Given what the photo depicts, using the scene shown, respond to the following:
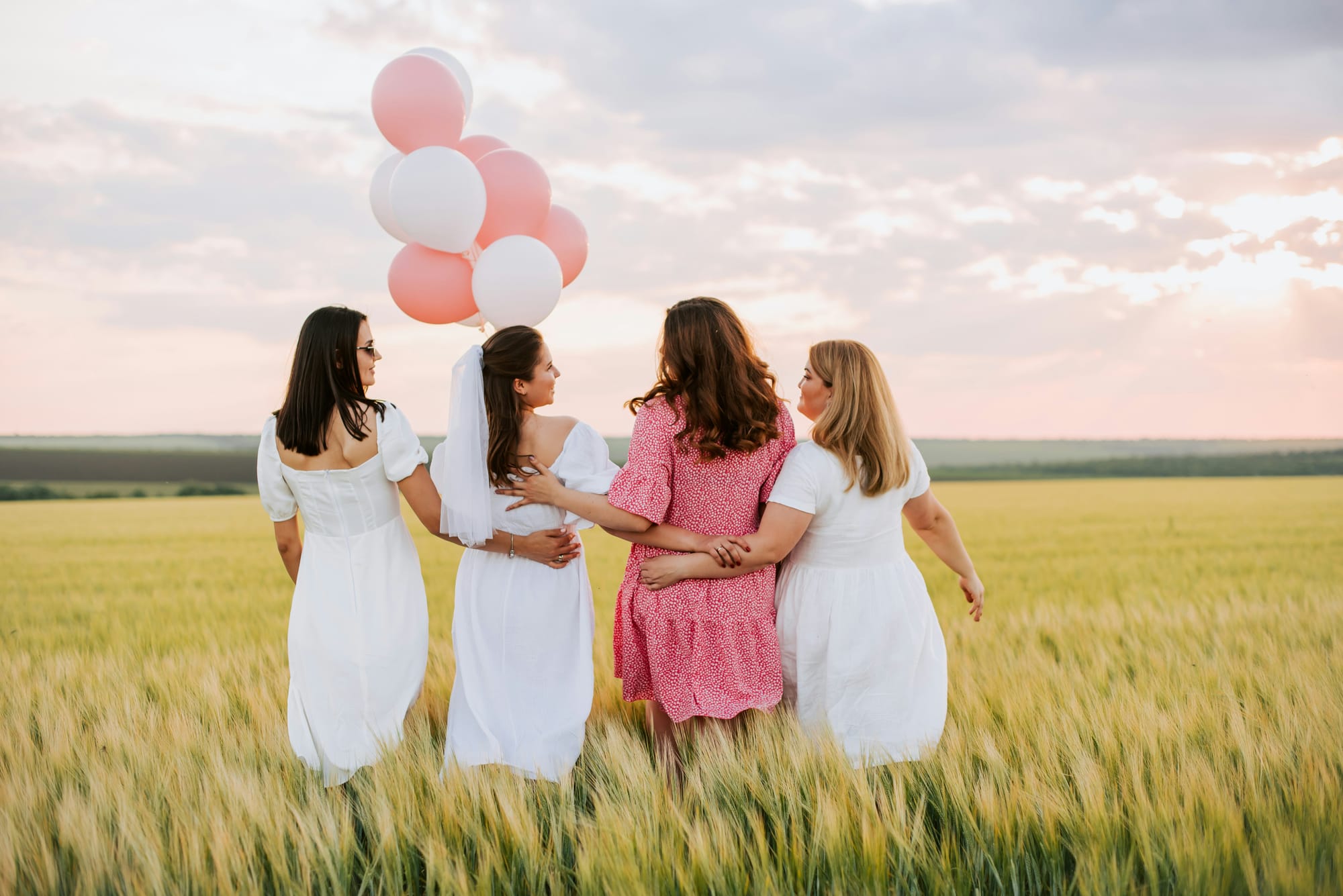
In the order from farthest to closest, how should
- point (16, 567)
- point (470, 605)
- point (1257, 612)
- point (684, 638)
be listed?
1. point (16, 567)
2. point (1257, 612)
3. point (470, 605)
4. point (684, 638)

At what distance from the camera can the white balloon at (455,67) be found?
4199 mm

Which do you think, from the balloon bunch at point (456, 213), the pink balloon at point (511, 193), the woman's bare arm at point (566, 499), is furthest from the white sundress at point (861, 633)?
the pink balloon at point (511, 193)

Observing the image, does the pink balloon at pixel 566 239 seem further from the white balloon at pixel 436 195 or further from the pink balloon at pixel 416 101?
the pink balloon at pixel 416 101

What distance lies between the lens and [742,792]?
8.64 ft

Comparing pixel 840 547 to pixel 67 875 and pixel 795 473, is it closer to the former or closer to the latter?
pixel 795 473

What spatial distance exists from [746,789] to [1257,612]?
544 cm

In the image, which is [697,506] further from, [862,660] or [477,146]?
[477,146]

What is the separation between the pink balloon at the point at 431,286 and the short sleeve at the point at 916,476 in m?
2.22

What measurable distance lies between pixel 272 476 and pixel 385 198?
1.65m

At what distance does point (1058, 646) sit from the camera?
17.5ft

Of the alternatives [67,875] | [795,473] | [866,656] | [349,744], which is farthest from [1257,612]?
[67,875]

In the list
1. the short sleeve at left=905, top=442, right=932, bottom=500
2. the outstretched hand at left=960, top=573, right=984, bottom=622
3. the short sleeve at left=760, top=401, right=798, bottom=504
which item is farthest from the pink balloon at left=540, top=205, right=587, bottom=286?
the outstretched hand at left=960, top=573, right=984, bottom=622

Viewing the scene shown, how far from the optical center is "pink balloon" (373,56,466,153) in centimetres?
395

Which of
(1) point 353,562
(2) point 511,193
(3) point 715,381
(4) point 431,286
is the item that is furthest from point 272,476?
(2) point 511,193
